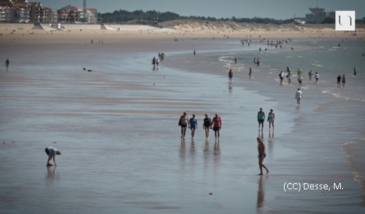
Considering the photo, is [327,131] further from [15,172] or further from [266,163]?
[15,172]

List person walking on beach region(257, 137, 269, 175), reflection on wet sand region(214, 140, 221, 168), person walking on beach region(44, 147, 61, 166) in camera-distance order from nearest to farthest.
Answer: person walking on beach region(257, 137, 269, 175), person walking on beach region(44, 147, 61, 166), reflection on wet sand region(214, 140, 221, 168)

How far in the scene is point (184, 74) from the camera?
57.2 meters

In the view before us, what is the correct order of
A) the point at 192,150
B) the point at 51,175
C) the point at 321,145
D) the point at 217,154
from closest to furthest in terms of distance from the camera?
the point at 51,175
the point at 217,154
the point at 192,150
the point at 321,145

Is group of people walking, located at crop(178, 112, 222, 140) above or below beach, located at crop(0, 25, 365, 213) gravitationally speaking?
above

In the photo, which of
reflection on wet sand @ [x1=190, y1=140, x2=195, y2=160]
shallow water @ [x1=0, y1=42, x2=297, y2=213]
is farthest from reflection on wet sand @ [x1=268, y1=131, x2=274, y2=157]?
reflection on wet sand @ [x1=190, y1=140, x2=195, y2=160]

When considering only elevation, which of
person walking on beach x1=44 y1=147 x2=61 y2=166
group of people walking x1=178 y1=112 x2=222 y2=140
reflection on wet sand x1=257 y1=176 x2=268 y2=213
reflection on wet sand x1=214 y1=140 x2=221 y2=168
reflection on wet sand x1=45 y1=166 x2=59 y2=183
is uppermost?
group of people walking x1=178 y1=112 x2=222 y2=140

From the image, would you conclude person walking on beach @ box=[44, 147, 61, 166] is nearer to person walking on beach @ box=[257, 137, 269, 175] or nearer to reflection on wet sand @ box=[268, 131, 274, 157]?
person walking on beach @ box=[257, 137, 269, 175]

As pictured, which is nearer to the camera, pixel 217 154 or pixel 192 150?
pixel 217 154

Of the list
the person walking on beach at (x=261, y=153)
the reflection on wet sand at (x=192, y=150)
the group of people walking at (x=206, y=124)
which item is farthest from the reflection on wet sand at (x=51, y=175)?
the group of people walking at (x=206, y=124)

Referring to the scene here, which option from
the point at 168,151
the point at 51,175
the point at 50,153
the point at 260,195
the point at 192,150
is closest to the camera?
the point at 260,195

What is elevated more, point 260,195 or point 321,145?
point 321,145

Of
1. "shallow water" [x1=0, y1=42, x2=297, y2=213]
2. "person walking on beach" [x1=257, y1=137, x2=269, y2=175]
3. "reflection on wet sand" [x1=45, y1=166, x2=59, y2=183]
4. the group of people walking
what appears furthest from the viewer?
the group of people walking

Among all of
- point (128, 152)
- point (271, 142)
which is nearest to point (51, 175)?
point (128, 152)

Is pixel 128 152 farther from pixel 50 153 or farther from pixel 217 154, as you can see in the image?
pixel 50 153
